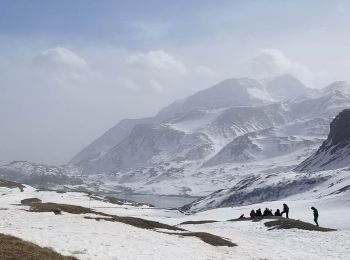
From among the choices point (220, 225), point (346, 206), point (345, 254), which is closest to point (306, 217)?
point (346, 206)

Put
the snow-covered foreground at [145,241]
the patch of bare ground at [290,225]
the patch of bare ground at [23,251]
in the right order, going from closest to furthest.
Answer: the patch of bare ground at [23,251]
the snow-covered foreground at [145,241]
the patch of bare ground at [290,225]

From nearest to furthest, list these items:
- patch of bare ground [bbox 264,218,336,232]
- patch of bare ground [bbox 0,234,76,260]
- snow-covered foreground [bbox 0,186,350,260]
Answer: patch of bare ground [bbox 0,234,76,260]
snow-covered foreground [bbox 0,186,350,260]
patch of bare ground [bbox 264,218,336,232]

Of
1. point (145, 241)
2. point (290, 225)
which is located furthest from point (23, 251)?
point (290, 225)

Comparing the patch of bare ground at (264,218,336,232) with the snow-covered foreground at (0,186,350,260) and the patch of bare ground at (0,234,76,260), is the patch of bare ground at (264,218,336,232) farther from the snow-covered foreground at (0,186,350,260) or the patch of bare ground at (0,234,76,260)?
the patch of bare ground at (0,234,76,260)

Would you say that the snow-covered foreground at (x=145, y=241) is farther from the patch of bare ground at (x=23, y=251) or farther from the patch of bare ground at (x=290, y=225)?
the patch of bare ground at (x=290, y=225)

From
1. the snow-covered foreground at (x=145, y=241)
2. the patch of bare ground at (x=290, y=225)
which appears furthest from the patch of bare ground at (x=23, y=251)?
the patch of bare ground at (x=290, y=225)

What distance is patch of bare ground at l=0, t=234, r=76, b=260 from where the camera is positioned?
78.3 ft

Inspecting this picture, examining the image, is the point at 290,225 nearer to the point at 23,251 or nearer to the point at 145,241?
the point at 145,241

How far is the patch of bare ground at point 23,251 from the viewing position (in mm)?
23875

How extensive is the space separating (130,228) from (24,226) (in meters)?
8.93

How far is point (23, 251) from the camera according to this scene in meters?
25.1

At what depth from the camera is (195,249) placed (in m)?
34.9

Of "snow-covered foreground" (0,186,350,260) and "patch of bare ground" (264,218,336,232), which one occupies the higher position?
"patch of bare ground" (264,218,336,232)

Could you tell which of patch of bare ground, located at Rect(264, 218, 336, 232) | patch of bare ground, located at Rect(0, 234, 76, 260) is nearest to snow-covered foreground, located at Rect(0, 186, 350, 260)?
patch of bare ground, located at Rect(0, 234, 76, 260)
